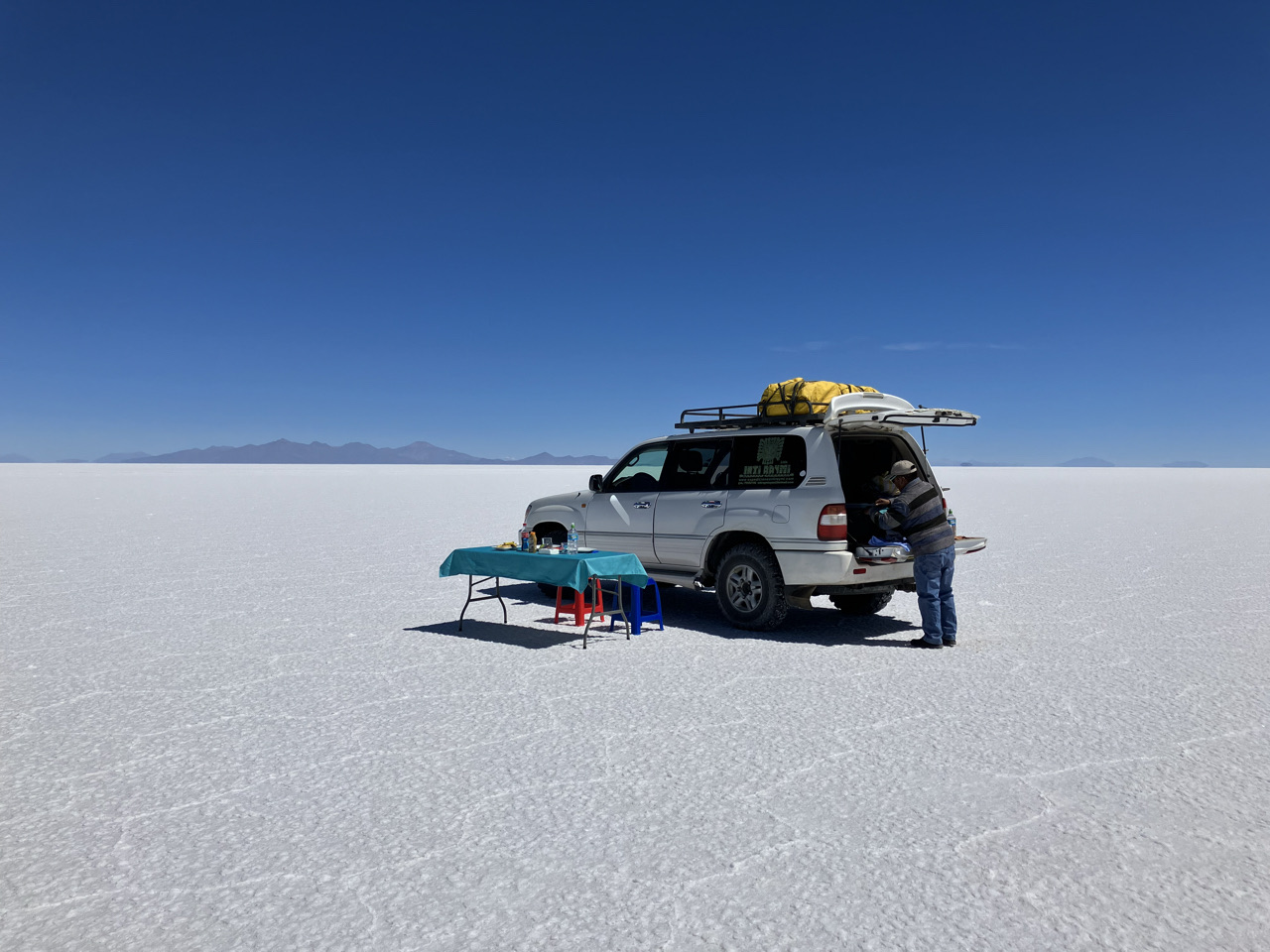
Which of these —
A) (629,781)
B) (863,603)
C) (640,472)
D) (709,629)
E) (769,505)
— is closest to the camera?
(629,781)

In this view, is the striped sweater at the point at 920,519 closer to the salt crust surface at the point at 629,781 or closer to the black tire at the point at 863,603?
the salt crust surface at the point at 629,781

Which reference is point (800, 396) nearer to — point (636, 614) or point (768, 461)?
point (768, 461)

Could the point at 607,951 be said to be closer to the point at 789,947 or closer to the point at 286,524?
the point at 789,947

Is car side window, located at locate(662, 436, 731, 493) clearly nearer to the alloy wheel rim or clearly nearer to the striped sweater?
the alloy wheel rim

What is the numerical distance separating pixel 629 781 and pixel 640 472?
5798 mm

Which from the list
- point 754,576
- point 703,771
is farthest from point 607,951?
point 754,576

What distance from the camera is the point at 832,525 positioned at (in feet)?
27.1

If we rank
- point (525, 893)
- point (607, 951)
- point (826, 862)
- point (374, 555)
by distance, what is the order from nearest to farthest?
point (607, 951) → point (525, 893) → point (826, 862) → point (374, 555)

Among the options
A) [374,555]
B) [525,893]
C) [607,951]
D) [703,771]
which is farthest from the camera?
A: [374,555]

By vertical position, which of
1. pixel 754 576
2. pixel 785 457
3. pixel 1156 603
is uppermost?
pixel 785 457

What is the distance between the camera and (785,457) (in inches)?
345

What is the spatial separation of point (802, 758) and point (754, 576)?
3.90 meters

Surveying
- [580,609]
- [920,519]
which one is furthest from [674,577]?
[920,519]

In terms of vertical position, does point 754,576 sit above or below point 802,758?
above
